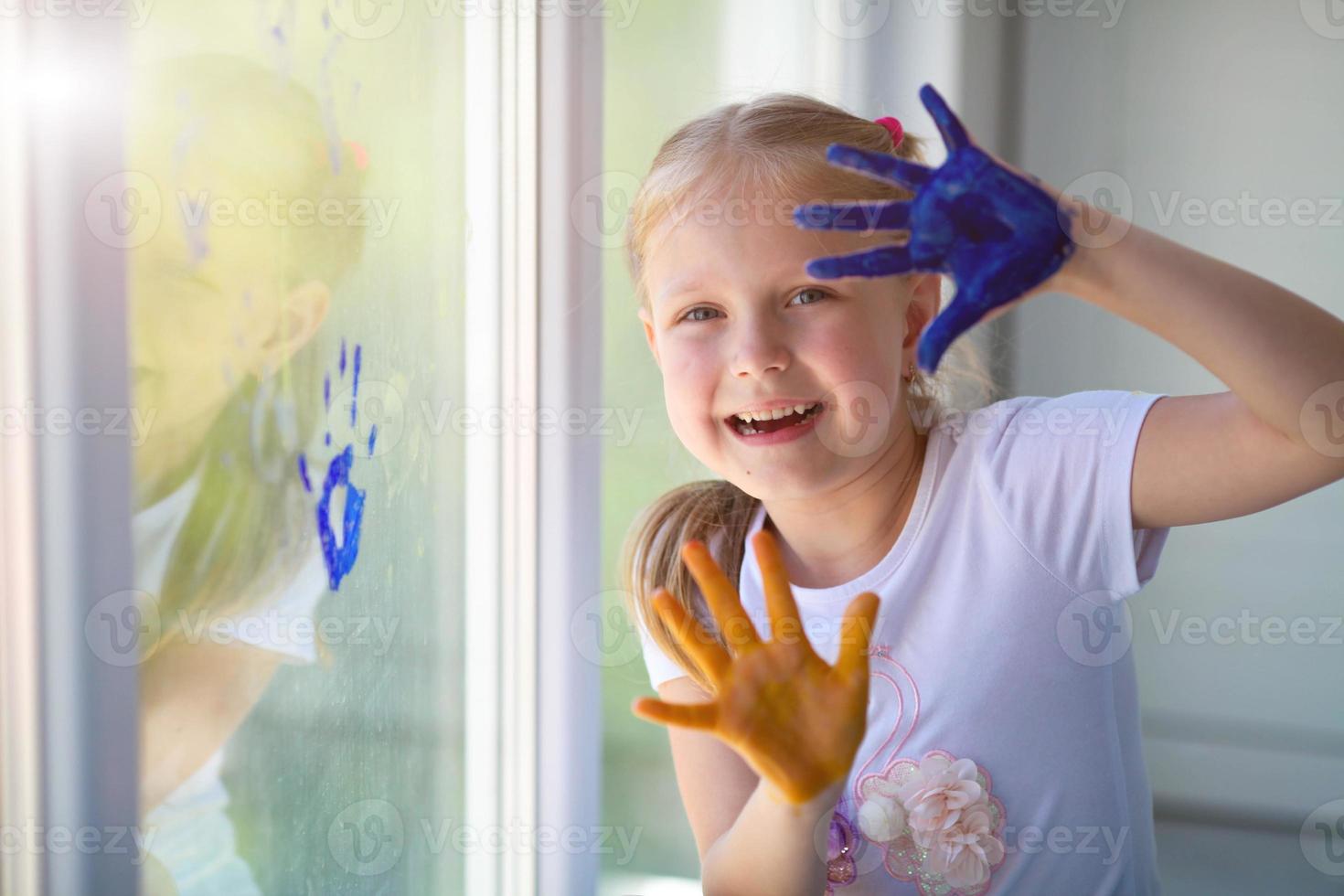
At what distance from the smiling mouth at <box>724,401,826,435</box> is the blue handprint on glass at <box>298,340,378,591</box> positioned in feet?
1.02

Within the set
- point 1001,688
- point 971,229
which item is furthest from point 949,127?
point 1001,688

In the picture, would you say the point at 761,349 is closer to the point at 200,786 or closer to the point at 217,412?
the point at 217,412

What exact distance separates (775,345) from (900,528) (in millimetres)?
211

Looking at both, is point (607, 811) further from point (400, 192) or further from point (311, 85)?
point (311, 85)

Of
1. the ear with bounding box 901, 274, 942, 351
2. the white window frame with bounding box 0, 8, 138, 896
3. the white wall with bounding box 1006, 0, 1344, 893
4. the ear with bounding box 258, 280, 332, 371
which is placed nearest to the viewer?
the white window frame with bounding box 0, 8, 138, 896

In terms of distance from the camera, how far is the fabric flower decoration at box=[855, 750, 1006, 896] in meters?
0.81

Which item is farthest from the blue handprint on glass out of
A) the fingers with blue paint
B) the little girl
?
the fingers with blue paint

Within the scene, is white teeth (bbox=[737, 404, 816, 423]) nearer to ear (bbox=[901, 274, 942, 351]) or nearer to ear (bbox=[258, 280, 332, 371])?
ear (bbox=[901, 274, 942, 351])

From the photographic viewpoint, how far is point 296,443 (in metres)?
0.78

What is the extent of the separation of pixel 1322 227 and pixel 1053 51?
34 centimetres

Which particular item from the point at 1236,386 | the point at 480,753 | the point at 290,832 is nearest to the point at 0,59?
the point at 290,832

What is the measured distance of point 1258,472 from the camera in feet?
2.15

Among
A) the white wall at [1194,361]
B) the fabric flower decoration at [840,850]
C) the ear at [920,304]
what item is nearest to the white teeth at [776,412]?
the ear at [920,304]

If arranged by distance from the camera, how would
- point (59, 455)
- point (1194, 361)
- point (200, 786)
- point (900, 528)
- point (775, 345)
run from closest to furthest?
point (59, 455)
point (200, 786)
point (775, 345)
point (900, 528)
point (1194, 361)
